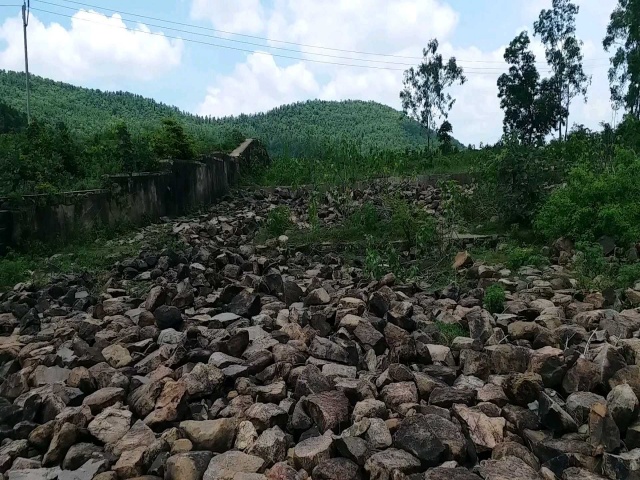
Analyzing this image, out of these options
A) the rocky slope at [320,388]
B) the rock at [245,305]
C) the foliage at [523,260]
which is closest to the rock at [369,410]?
the rocky slope at [320,388]

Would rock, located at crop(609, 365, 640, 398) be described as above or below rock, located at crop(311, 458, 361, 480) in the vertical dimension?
above

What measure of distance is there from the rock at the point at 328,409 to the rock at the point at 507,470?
2.24 ft

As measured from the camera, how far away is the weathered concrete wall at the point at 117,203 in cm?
734

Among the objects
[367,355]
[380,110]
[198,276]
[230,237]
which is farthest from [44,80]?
[367,355]

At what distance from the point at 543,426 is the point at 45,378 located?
9.30 ft

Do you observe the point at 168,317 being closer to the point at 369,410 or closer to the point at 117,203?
the point at 369,410

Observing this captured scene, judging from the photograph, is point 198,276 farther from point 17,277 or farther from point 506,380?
point 506,380

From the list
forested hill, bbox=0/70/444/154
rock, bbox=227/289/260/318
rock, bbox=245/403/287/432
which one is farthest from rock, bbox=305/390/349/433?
forested hill, bbox=0/70/444/154

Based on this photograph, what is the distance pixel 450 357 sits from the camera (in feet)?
11.1

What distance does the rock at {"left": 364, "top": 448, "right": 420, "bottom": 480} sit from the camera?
7.27ft

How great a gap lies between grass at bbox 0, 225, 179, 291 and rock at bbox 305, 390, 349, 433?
13.5 feet

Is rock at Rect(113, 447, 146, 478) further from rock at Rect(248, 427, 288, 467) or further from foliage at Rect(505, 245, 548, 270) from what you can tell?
foliage at Rect(505, 245, 548, 270)

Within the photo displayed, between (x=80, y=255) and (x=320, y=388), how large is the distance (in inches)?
203

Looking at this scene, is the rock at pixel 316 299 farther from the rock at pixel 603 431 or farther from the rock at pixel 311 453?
the rock at pixel 603 431
